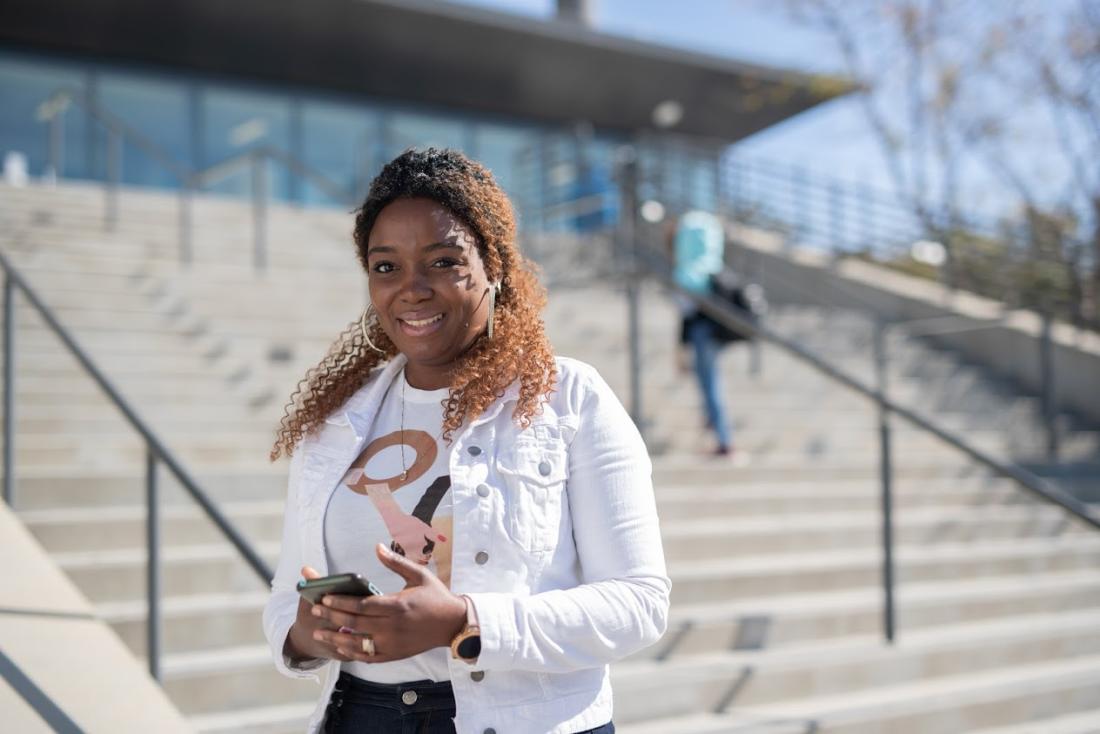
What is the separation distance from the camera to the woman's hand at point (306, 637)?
140 cm

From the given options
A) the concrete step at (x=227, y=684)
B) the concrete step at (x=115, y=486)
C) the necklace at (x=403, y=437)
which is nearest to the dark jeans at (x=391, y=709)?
the necklace at (x=403, y=437)

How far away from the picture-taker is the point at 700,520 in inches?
203

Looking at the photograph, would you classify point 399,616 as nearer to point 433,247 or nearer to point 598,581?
point 598,581

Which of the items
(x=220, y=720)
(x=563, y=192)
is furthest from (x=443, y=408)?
(x=563, y=192)

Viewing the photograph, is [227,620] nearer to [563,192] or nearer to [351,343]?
[351,343]

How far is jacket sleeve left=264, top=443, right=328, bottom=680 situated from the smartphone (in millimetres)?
271

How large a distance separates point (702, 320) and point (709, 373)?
0.35 meters

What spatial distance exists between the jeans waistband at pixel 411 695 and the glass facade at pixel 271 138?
11.9m

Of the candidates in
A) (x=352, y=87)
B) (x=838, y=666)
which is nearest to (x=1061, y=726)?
(x=838, y=666)

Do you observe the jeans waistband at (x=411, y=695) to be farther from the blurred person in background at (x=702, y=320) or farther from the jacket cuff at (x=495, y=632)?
the blurred person in background at (x=702, y=320)

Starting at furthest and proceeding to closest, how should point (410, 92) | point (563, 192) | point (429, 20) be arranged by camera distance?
point (410, 92)
point (429, 20)
point (563, 192)

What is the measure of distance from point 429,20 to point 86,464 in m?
12.7

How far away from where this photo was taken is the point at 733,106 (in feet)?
65.0

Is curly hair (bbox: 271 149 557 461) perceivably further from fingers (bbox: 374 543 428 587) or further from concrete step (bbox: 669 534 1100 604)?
concrete step (bbox: 669 534 1100 604)
